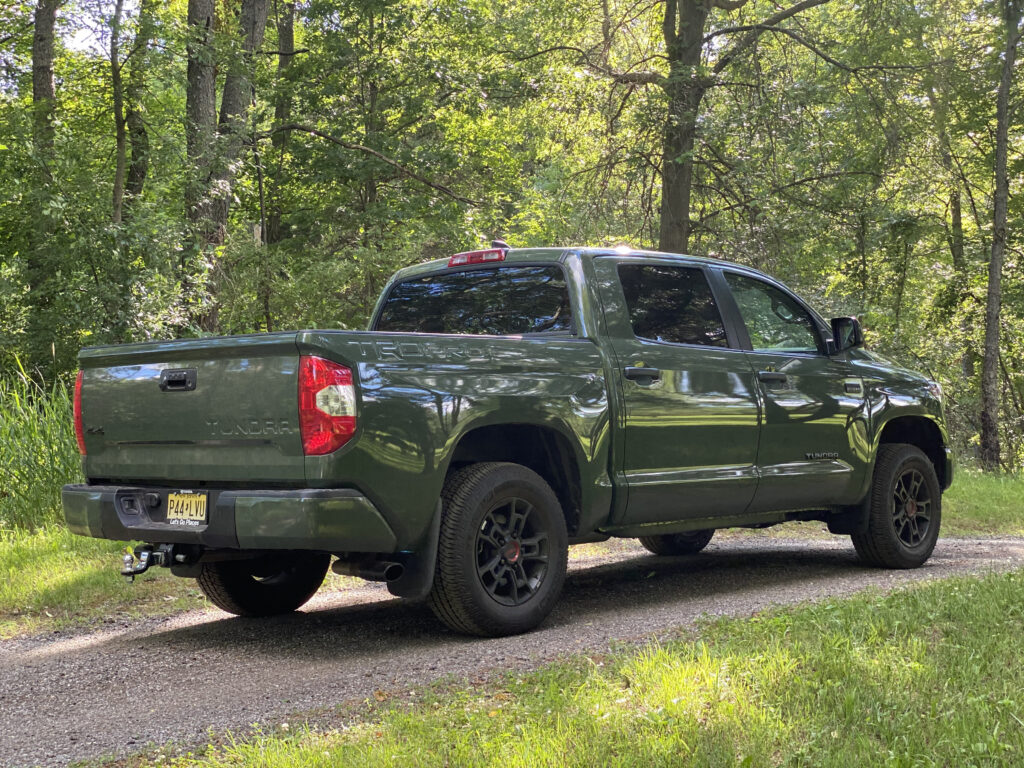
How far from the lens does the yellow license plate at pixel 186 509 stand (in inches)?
199

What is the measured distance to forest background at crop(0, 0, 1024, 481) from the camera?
13102 mm

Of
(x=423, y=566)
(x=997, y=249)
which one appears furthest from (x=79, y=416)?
(x=997, y=249)

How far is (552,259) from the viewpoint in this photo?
245 inches

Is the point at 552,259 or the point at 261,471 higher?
the point at 552,259

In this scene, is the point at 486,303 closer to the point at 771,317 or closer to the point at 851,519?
the point at 771,317

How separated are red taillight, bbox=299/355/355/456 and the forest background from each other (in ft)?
23.6

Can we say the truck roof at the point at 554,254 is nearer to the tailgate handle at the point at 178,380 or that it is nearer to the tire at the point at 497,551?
the tire at the point at 497,551

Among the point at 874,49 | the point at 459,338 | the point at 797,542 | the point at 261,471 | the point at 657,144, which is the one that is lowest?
the point at 797,542

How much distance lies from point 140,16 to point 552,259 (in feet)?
28.9

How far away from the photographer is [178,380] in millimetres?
5117

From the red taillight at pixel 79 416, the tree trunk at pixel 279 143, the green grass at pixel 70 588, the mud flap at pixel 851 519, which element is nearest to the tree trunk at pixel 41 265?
the green grass at pixel 70 588

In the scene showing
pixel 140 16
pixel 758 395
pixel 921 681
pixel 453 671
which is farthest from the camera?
pixel 140 16

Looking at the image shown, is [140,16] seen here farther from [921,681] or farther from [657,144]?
[921,681]

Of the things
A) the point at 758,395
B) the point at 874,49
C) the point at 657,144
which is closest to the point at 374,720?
the point at 758,395
